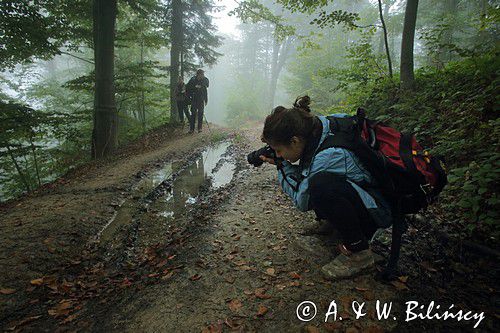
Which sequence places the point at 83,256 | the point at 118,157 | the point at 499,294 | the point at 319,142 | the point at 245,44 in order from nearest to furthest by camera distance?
1. the point at 499,294
2. the point at 319,142
3. the point at 83,256
4. the point at 118,157
5. the point at 245,44

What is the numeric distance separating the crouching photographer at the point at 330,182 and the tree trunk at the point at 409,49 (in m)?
4.73

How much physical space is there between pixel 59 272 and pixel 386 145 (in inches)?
151

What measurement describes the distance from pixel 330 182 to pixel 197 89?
1017 cm

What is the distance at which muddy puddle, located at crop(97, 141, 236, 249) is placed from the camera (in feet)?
13.8

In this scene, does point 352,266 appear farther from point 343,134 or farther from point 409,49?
point 409,49

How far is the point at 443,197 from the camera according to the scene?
11.6ft

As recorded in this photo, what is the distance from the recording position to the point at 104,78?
7871 mm

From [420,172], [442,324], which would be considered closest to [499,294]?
[442,324]

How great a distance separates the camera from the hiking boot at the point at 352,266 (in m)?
2.45

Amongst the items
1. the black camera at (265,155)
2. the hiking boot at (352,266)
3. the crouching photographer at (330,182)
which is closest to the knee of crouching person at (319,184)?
the crouching photographer at (330,182)

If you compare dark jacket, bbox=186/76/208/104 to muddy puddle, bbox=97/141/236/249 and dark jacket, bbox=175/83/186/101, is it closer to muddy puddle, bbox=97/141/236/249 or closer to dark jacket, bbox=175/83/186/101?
dark jacket, bbox=175/83/186/101

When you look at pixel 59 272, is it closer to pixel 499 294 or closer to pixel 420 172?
pixel 420 172

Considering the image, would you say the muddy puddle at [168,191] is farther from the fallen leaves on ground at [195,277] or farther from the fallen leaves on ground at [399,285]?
the fallen leaves on ground at [399,285]

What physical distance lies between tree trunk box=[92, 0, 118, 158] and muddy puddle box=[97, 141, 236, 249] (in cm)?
259
